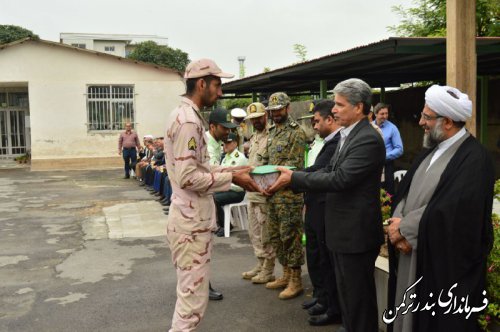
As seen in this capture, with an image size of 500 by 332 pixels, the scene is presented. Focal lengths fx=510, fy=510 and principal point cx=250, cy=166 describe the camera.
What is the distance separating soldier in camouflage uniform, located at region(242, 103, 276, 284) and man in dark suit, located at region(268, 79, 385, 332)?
1832mm

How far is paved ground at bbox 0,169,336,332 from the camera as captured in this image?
4.52 metres

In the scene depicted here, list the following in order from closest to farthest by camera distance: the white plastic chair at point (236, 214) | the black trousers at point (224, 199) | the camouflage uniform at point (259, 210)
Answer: the camouflage uniform at point (259, 210), the black trousers at point (224, 199), the white plastic chair at point (236, 214)

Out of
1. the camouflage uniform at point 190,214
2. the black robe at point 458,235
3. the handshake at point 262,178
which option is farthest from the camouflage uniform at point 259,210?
the black robe at point 458,235

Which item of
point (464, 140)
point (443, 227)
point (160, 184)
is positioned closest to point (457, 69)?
point (464, 140)

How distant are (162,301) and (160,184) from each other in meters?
7.29

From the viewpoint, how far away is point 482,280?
2830 millimetres

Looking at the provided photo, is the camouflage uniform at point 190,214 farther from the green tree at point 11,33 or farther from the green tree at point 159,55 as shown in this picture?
the green tree at point 11,33

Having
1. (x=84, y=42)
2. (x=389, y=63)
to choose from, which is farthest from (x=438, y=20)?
(x=84, y=42)

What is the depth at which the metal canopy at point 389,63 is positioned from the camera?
6.43m

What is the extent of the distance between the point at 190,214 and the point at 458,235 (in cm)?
157

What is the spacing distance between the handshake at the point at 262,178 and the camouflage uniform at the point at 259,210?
4.85ft

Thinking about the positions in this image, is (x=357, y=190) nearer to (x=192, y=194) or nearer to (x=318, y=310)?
(x=192, y=194)

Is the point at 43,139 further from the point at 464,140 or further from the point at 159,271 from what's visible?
the point at 464,140

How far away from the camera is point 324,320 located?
14.1 ft
